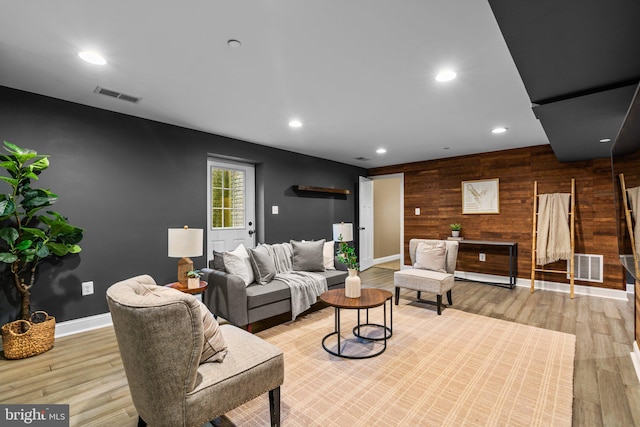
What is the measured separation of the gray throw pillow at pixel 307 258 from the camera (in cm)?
393

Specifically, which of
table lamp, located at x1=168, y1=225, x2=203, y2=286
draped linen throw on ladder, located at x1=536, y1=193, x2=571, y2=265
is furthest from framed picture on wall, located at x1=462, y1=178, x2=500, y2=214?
table lamp, located at x1=168, y1=225, x2=203, y2=286

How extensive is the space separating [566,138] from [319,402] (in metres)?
3.67

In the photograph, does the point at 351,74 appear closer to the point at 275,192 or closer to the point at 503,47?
the point at 503,47

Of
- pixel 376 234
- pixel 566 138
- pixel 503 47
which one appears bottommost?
pixel 376 234

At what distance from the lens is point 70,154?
121 inches

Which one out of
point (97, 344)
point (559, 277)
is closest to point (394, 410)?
point (97, 344)

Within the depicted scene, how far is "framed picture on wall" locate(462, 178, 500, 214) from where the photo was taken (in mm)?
5316

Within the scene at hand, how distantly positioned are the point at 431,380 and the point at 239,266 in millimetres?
2047

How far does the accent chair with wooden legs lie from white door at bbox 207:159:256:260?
2.39 metres

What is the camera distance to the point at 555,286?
15.7 ft

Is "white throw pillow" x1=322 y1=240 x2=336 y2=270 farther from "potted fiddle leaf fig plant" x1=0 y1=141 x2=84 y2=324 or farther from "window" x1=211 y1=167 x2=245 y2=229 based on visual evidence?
"potted fiddle leaf fig plant" x1=0 y1=141 x2=84 y2=324

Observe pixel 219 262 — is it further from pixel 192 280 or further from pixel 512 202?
pixel 512 202

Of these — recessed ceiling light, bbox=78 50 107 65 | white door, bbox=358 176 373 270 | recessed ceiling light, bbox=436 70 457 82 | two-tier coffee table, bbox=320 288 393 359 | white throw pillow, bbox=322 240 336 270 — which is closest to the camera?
recessed ceiling light, bbox=78 50 107 65

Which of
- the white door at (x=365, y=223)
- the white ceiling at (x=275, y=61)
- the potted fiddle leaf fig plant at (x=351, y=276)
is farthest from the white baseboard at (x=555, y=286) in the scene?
the potted fiddle leaf fig plant at (x=351, y=276)
